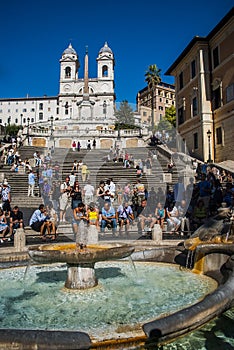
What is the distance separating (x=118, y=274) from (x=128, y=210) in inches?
199

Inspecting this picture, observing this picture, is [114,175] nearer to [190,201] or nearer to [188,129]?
[190,201]

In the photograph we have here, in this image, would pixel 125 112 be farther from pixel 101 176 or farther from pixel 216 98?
pixel 101 176

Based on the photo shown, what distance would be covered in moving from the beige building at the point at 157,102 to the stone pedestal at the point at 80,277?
9007 cm

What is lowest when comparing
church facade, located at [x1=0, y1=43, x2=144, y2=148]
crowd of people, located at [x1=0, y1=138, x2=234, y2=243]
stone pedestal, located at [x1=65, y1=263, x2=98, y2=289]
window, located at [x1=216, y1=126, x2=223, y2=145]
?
stone pedestal, located at [x1=65, y1=263, x2=98, y2=289]

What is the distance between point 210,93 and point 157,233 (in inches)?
837

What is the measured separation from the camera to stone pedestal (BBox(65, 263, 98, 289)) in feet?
20.3

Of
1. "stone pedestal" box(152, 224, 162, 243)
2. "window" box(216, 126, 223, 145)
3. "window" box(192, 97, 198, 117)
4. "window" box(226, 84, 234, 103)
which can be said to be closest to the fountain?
"stone pedestal" box(152, 224, 162, 243)

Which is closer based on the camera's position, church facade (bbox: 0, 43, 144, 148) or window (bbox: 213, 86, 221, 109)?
window (bbox: 213, 86, 221, 109)

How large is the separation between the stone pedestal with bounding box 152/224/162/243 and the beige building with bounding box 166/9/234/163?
16.5 meters

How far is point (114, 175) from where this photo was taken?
70.5ft

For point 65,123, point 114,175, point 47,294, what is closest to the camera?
point 47,294

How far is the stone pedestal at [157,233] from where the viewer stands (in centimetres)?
979

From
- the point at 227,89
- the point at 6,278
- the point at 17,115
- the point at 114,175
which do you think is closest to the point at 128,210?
the point at 6,278

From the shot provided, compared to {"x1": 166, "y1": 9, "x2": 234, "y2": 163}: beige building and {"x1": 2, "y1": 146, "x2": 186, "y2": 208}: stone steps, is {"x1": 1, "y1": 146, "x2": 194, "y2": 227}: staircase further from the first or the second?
A: {"x1": 166, "y1": 9, "x2": 234, "y2": 163}: beige building
